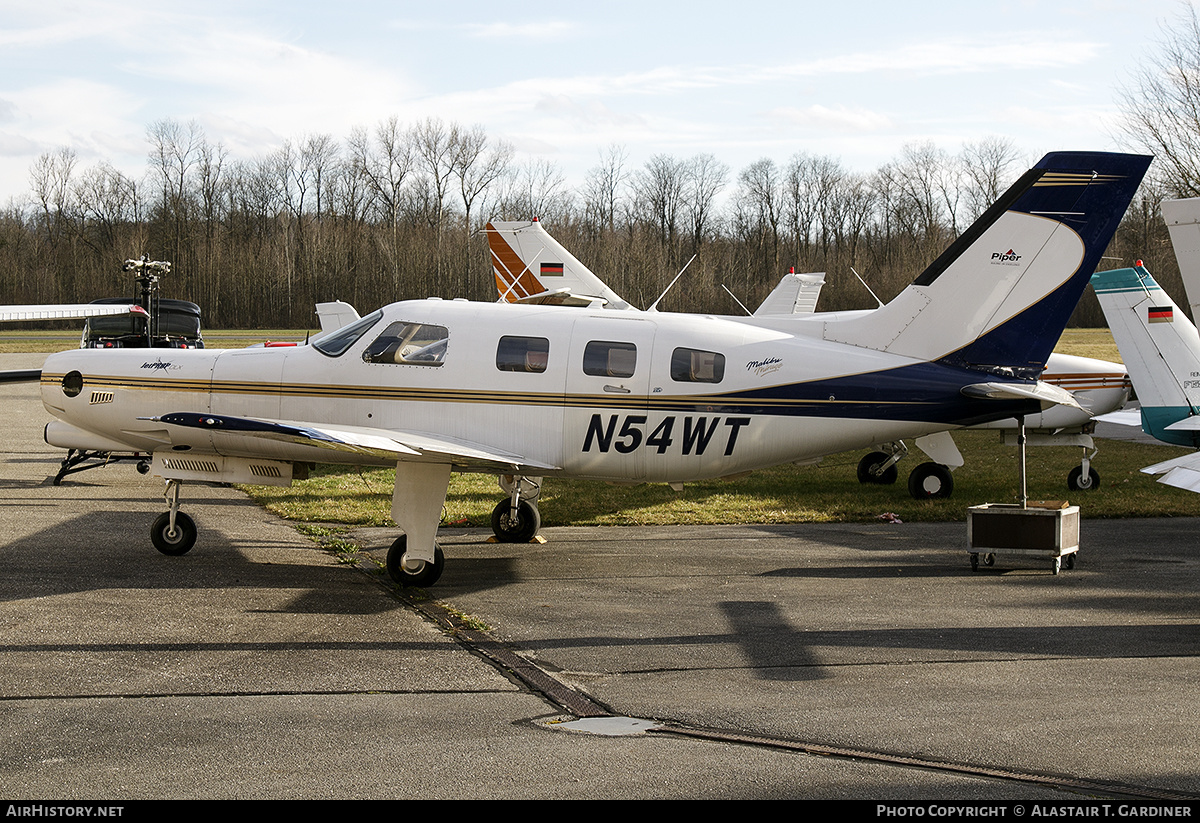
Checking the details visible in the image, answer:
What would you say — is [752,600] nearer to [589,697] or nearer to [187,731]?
[589,697]

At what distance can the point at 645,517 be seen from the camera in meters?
12.9

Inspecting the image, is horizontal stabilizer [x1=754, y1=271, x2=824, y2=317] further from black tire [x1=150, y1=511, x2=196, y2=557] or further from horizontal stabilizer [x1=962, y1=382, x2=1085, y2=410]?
black tire [x1=150, y1=511, x2=196, y2=557]

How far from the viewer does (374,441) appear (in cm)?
859

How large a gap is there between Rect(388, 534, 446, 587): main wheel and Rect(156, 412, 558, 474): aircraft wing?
786 millimetres

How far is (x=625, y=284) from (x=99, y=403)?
59.1 metres


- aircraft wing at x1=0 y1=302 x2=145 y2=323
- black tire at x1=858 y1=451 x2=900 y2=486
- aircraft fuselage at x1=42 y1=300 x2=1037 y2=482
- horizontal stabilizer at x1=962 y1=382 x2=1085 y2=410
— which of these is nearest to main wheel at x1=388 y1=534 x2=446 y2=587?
aircraft fuselage at x1=42 y1=300 x2=1037 y2=482

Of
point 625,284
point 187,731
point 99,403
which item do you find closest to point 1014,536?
point 187,731

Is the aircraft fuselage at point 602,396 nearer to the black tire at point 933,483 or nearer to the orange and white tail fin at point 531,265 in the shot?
the black tire at point 933,483

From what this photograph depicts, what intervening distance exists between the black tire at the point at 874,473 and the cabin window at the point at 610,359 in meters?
7.47

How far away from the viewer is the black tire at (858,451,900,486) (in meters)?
15.7

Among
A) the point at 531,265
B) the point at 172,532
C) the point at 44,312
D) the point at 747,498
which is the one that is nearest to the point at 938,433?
the point at 747,498

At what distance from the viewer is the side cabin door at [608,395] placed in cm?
942

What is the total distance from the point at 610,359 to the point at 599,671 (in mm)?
3613

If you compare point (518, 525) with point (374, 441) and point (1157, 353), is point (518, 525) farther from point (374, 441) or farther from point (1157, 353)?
point (1157, 353)
